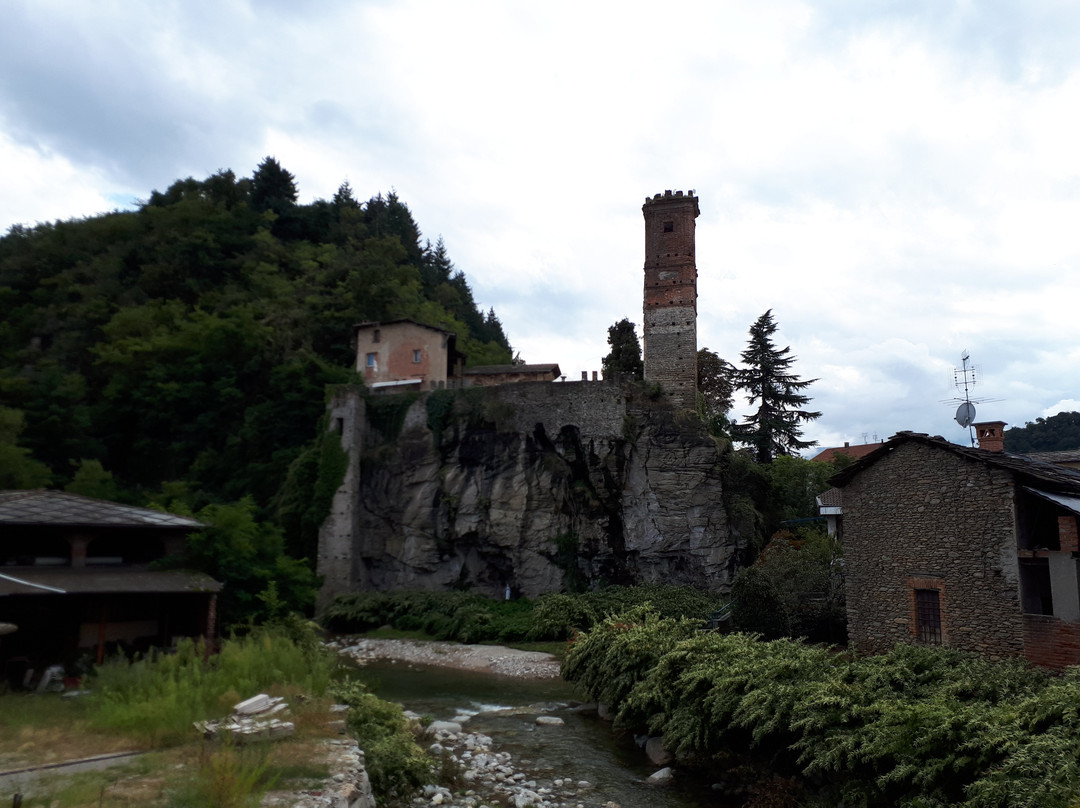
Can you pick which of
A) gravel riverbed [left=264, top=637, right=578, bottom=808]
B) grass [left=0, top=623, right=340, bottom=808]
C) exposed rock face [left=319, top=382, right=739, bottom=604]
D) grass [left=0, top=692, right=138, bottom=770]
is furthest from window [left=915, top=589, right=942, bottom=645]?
exposed rock face [left=319, top=382, right=739, bottom=604]

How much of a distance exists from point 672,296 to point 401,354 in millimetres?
13385

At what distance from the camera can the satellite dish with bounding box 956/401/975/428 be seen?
68.6 feet

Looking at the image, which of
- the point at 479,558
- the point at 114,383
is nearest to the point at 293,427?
the point at 114,383

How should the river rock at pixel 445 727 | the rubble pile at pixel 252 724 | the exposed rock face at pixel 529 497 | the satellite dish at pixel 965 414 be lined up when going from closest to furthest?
the rubble pile at pixel 252 724
the river rock at pixel 445 727
the satellite dish at pixel 965 414
the exposed rock face at pixel 529 497

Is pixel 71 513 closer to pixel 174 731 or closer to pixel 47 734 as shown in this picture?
pixel 47 734

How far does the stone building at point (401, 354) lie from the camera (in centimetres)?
3509

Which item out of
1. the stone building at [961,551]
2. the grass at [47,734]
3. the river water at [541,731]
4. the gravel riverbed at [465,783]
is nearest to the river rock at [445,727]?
the gravel riverbed at [465,783]

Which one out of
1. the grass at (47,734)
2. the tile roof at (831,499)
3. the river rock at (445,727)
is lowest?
the river rock at (445,727)

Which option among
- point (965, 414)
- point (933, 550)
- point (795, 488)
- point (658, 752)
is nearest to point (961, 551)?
point (933, 550)

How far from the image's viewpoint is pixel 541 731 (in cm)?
1538

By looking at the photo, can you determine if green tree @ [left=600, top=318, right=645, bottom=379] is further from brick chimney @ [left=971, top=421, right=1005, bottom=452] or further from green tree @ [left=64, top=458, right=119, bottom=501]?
green tree @ [left=64, top=458, right=119, bottom=501]

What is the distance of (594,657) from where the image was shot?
1688 cm

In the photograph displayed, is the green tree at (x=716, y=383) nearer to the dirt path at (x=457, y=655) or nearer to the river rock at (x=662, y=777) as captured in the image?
the dirt path at (x=457, y=655)

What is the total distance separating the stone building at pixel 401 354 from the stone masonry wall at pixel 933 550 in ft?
73.9
